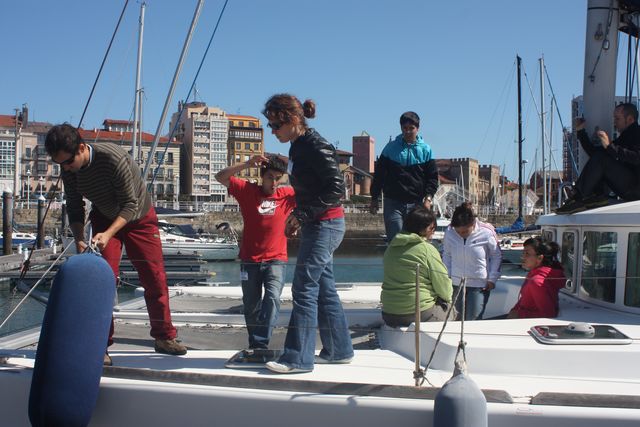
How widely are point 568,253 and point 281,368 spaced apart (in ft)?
8.88

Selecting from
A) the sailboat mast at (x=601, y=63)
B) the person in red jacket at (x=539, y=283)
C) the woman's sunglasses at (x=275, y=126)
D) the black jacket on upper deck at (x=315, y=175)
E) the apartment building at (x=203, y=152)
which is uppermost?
the apartment building at (x=203, y=152)

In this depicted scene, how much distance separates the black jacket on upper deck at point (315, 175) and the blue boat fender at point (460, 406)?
1.31 m

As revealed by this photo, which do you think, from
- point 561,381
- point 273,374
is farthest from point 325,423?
point 561,381

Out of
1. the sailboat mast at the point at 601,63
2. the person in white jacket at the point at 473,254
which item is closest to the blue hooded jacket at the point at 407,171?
the person in white jacket at the point at 473,254

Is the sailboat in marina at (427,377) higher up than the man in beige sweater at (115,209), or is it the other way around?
the man in beige sweater at (115,209)

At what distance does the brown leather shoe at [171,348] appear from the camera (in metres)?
4.44

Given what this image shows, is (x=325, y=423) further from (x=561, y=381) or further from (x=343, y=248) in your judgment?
(x=343, y=248)

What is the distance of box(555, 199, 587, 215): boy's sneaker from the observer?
520 centimetres

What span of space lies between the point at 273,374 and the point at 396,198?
9.30ft

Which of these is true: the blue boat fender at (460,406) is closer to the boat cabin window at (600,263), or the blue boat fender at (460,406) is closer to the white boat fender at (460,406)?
the white boat fender at (460,406)

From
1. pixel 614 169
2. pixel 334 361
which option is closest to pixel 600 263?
pixel 614 169

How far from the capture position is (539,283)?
4.87m

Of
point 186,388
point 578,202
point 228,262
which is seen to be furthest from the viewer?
point 228,262

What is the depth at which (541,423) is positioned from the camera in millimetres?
3391
